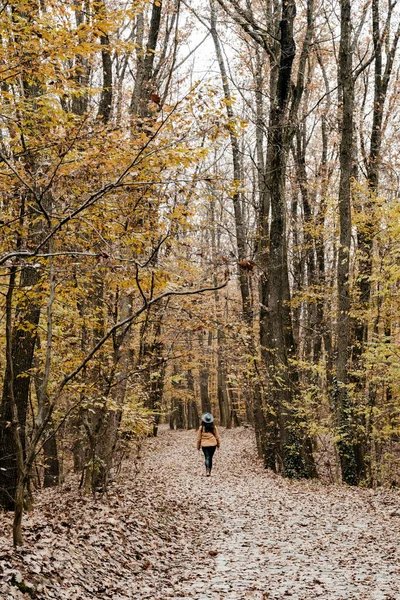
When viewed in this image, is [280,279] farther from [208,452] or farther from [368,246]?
[208,452]

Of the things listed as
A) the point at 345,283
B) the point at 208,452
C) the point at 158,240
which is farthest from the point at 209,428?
the point at 158,240

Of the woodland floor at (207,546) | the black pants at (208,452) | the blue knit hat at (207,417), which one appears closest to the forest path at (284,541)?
the woodland floor at (207,546)

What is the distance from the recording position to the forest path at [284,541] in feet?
19.3

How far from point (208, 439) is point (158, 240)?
770cm

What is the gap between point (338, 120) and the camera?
17062 millimetres

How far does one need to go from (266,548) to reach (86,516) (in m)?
2.57

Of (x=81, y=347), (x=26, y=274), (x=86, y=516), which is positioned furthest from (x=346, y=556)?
(x=26, y=274)

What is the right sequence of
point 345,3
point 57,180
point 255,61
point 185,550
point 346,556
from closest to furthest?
point 57,180 < point 346,556 < point 185,550 < point 345,3 < point 255,61

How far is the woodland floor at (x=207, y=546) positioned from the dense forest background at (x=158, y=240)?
0.74 meters

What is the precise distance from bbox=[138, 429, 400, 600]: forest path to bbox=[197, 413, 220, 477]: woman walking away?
0.66 meters

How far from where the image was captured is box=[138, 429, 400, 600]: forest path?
5.88 m

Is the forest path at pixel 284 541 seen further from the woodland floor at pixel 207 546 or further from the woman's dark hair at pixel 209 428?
the woman's dark hair at pixel 209 428

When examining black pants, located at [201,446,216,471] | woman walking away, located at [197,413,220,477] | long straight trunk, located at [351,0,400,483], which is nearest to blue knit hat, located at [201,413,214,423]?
woman walking away, located at [197,413,220,477]

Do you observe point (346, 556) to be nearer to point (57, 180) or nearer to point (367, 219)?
point (57, 180)
